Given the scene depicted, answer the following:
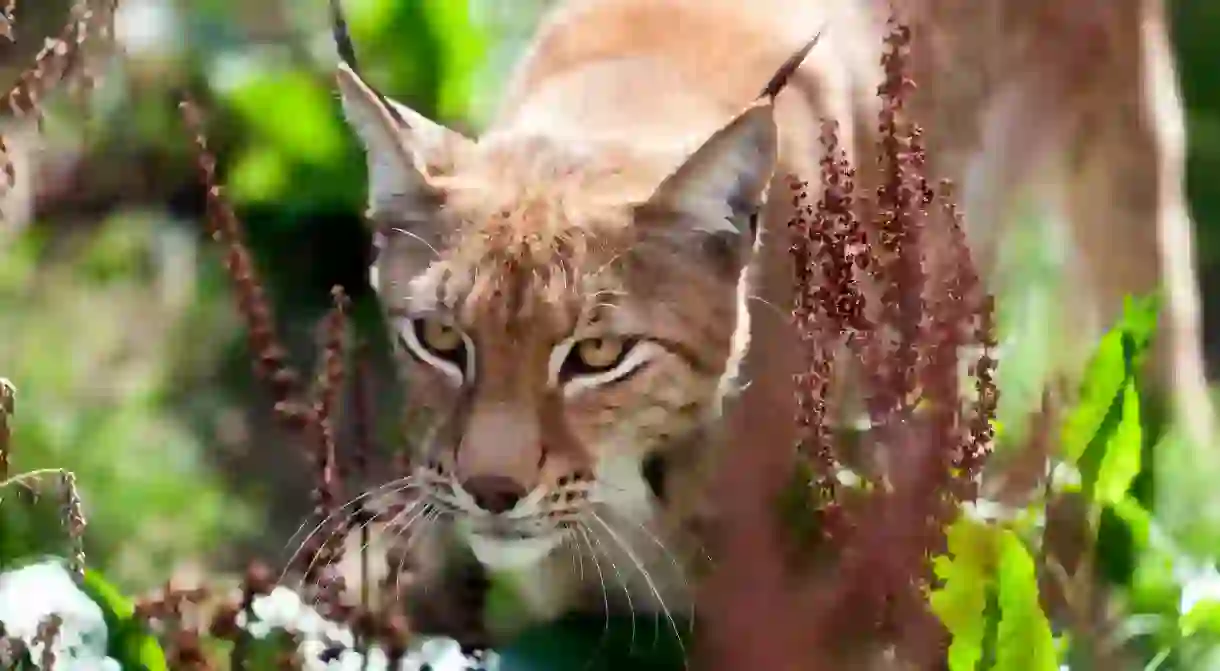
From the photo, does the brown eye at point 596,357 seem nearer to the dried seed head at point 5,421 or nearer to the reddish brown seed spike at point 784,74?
the reddish brown seed spike at point 784,74

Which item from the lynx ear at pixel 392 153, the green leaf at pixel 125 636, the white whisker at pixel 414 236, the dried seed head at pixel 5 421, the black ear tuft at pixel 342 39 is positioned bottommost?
the green leaf at pixel 125 636

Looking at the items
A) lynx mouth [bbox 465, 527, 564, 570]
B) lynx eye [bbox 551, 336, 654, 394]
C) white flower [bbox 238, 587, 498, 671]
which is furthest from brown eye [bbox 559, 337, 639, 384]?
white flower [bbox 238, 587, 498, 671]

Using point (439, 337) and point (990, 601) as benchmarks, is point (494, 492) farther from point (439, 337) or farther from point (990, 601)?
point (990, 601)

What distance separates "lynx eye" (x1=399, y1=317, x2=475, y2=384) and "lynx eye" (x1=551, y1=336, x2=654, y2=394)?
0.06 metres

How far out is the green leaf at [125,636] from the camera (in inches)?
32.0

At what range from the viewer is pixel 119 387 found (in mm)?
889

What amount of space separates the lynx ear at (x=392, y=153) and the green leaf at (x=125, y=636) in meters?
0.29

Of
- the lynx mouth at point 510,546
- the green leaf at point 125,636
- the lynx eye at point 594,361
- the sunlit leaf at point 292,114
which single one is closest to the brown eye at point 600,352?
the lynx eye at point 594,361

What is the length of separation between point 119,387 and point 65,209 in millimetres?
125

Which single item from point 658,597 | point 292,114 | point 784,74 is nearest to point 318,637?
point 658,597

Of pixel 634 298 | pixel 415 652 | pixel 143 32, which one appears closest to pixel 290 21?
pixel 143 32

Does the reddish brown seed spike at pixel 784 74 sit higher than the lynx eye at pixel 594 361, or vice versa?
the reddish brown seed spike at pixel 784 74

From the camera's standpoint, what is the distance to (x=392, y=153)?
0.85 m

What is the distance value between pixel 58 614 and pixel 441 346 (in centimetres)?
29
